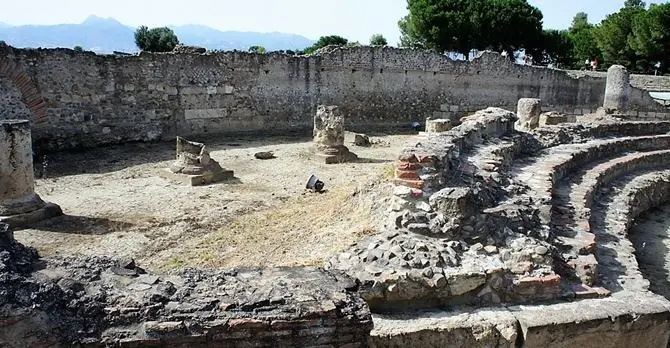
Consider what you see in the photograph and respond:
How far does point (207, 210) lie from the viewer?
933 centimetres

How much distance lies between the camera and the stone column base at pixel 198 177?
11.2 metres

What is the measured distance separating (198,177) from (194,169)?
0.33 m

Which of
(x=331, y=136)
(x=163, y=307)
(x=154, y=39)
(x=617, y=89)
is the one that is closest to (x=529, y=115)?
(x=331, y=136)

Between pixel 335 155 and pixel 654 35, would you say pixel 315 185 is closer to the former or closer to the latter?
pixel 335 155

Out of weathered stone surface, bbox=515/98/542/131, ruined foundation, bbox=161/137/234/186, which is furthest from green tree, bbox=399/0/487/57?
ruined foundation, bbox=161/137/234/186

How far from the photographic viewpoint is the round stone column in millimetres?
21658

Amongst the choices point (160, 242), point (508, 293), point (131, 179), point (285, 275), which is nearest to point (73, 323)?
point (285, 275)

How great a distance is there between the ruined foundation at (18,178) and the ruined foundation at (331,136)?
6.47 meters

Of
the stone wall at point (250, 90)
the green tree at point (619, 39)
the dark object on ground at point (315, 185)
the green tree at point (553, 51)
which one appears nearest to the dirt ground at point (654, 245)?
the dark object on ground at point (315, 185)

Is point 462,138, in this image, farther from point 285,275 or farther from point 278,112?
Answer: point 278,112

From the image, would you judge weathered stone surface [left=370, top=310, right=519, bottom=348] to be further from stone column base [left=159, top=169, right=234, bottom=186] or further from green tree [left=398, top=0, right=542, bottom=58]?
green tree [left=398, top=0, right=542, bottom=58]

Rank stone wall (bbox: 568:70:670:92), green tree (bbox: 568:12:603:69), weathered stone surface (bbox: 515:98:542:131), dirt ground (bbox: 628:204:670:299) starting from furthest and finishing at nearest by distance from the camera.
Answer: green tree (bbox: 568:12:603:69), stone wall (bbox: 568:70:670:92), weathered stone surface (bbox: 515:98:542:131), dirt ground (bbox: 628:204:670:299)

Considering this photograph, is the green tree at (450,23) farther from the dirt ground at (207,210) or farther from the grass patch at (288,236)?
the grass patch at (288,236)

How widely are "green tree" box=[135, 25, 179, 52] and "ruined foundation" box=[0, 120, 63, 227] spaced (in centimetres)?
3011
